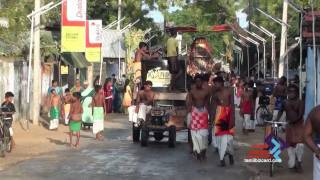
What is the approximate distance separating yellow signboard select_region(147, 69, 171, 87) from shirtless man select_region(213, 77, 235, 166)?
520cm

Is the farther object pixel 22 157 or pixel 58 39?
pixel 58 39

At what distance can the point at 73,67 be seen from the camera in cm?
3538

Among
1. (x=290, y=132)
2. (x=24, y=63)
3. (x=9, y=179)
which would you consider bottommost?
(x=9, y=179)

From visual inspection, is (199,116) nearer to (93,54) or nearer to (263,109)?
(263,109)

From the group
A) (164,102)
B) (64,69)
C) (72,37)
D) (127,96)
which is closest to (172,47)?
(164,102)

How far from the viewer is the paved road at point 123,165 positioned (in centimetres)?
1168

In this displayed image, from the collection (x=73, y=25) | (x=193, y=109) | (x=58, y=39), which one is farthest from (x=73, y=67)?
(x=193, y=109)

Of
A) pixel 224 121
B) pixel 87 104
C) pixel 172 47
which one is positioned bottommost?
pixel 224 121

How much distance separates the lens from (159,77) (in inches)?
732

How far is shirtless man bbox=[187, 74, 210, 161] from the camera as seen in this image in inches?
Result: 540

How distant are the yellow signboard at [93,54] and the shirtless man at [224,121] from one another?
14.5m

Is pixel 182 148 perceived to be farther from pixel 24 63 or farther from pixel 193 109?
pixel 24 63

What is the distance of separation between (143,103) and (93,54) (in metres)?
11.1

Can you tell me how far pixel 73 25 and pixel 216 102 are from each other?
10.3 m
